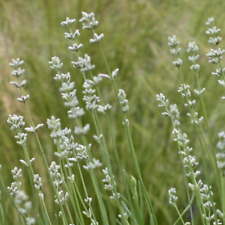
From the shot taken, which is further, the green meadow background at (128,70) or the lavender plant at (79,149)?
the green meadow background at (128,70)

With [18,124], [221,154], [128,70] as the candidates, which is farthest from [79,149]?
[128,70]

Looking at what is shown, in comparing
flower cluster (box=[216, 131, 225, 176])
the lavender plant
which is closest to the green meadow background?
the lavender plant

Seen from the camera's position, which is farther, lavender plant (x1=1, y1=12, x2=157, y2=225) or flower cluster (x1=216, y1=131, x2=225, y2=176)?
lavender plant (x1=1, y1=12, x2=157, y2=225)

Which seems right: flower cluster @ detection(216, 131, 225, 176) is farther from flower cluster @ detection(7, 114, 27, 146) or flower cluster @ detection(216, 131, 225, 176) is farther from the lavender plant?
flower cluster @ detection(7, 114, 27, 146)

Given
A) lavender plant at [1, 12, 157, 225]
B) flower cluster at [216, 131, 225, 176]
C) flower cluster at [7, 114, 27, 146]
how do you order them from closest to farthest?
flower cluster at [216, 131, 225, 176] < lavender plant at [1, 12, 157, 225] < flower cluster at [7, 114, 27, 146]

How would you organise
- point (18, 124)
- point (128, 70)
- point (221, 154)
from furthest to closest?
1. point (128, 70)
2. point (18, 124)
3. point (221, 154)

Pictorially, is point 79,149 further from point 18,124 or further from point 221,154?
point 221,154

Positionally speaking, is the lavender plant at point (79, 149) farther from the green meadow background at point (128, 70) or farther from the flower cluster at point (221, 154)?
the green meadow background at point (128, 70)

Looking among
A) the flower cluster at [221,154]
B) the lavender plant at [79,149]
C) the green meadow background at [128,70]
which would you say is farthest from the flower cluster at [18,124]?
the green meadow background at [128,70]

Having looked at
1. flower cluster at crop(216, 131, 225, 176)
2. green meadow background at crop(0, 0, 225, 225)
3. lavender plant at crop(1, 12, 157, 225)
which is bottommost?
flower cluster at crop(216, 131, 225, 176)
